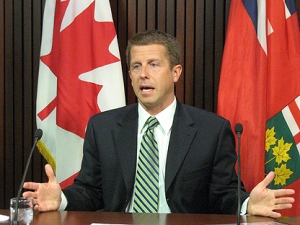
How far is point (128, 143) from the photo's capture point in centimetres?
262

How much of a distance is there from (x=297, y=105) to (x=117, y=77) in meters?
1.12

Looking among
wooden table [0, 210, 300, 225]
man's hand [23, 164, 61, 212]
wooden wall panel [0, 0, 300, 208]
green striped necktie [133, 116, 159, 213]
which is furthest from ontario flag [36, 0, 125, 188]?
wooden table [0, 210, 300, 225]

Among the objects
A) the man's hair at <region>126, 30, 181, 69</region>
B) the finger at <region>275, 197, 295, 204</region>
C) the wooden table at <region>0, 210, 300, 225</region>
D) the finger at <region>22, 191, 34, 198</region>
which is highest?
the man's hair at <region>126, 30, 181, 69</region>

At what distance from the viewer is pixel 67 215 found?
2064mm

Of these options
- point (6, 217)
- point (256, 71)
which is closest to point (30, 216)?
point (6, 217)

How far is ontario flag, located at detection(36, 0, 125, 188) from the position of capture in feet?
10.8

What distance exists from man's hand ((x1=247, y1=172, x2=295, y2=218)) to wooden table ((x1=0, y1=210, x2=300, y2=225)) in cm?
4

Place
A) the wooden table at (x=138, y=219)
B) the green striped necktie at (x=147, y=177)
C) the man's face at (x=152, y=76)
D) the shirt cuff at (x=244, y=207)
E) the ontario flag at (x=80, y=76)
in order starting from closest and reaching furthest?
1. the wooden table at (x=138, y=219)
2. the shirt cuff at (x=244, y=207)
3. the green striped necktie at (x=147, y=177)
4. the man's face at (x=152, y=76)
5. the ontario flag at (x=80, y=76)

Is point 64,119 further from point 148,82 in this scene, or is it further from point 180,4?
point 180,4

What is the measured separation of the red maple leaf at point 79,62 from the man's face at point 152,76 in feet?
2.32

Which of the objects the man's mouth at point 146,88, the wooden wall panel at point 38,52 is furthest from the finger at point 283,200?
the wooden wall panel at point 38,52

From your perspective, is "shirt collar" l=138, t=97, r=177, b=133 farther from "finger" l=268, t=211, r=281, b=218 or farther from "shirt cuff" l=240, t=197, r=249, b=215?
"finger" l=268, t=211, r=281, b=218

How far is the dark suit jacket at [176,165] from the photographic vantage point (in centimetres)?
251

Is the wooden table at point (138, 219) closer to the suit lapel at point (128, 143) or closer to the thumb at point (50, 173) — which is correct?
the thumb at point (50, 173)
